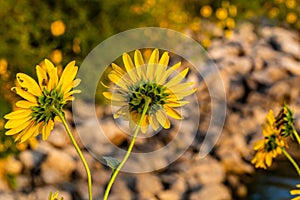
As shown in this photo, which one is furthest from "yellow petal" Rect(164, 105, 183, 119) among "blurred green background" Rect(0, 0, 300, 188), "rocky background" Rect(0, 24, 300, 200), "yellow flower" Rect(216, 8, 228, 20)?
"yellow flower" Rect(216, 8, 228, 20)

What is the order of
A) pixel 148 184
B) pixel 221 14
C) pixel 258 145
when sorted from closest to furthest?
pixel 258 145
pixel 148 184
pixel 221 14

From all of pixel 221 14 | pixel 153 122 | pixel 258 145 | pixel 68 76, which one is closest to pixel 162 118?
pixel 153 122

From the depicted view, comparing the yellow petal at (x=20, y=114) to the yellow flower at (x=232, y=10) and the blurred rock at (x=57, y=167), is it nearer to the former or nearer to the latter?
the blurred rock at (x=57, y=167)

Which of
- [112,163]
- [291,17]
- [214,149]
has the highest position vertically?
[291,17]

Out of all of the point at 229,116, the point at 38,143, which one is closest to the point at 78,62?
the point at 38,143

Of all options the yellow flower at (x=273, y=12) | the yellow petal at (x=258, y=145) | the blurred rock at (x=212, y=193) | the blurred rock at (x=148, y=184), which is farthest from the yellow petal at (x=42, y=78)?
the yellow flower at (x=273, y=12)

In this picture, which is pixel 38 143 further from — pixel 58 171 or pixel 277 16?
pixel 277 16

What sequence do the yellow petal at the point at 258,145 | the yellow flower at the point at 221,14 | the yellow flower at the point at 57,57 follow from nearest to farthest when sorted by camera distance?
the yellow petal at the point at 258,145
the yellow flower at the point at 57,57
the yellow flower at the point at 221,14

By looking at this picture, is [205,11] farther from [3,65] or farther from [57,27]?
[3,65]
